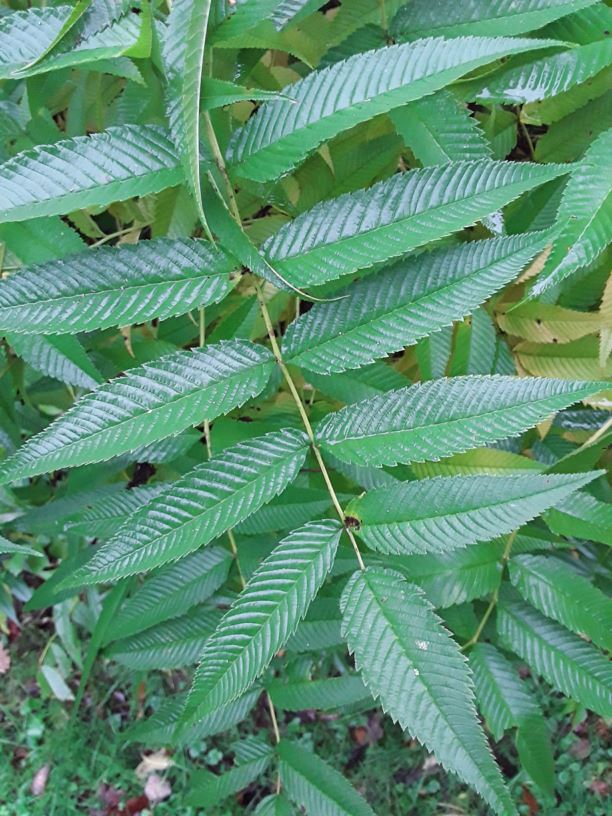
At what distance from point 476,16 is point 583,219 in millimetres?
288

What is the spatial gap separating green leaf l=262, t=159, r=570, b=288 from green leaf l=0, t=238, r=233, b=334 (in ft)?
0.39

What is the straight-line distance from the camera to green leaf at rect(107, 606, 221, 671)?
131 cm

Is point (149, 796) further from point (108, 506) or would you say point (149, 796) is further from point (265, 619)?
point (265, 619)

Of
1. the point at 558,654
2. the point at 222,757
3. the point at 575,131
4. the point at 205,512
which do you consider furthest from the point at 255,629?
the point at 222,757

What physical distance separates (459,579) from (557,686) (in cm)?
23

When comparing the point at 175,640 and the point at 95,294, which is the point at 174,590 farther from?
the point at 95,294

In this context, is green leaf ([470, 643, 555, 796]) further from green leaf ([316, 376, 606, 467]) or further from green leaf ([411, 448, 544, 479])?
green leaf ([316, 376, 606, 467])

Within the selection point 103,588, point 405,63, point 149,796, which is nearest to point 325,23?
point 405,63

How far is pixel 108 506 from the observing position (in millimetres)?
1209

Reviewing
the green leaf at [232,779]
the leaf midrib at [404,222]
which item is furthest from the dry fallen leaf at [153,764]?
the leaf midrib at [404,222]

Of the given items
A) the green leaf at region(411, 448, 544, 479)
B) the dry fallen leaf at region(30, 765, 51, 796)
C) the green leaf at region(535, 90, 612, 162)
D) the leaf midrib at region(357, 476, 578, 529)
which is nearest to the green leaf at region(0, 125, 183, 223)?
the leaf midrib at region(357, 476, 578, 529)

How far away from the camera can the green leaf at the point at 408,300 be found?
77 cm

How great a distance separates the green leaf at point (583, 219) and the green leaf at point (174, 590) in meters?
0.75

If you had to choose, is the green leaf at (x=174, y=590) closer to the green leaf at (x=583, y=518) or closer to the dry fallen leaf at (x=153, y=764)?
the green leaf at (x=583, y=518)
